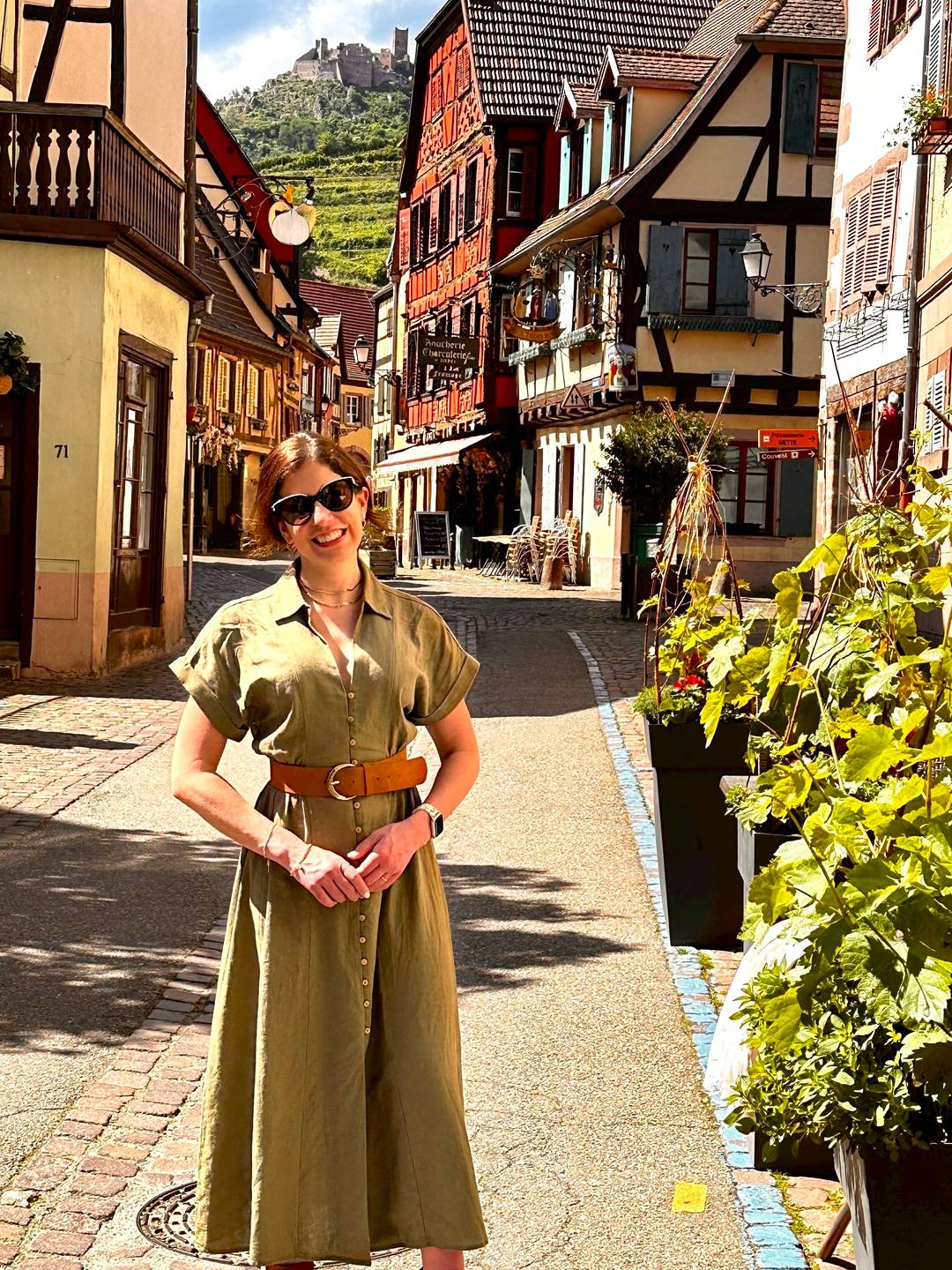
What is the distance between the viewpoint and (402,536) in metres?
49.0

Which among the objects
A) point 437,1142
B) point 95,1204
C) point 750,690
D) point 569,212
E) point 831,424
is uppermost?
point 569,212

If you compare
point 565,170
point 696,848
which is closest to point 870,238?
point 565,170

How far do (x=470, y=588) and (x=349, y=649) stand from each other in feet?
86.5

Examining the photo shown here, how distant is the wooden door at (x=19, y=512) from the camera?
1525cm

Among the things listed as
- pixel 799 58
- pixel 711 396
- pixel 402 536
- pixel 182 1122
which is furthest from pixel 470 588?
pixel 182 1122

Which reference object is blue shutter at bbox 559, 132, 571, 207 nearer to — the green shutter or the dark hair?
the green shutter

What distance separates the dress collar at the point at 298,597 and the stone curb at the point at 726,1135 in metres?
1.55

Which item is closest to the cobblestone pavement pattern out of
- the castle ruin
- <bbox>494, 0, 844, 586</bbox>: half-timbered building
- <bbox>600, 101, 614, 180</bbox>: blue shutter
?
<bbox>494, 0, 844, 586</bbox>: half-timbered building

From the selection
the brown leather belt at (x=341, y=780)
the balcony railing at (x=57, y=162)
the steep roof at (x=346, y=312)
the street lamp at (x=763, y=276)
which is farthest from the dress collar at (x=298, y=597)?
the steep roof at (x=346, y=312)

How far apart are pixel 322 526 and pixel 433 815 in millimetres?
596

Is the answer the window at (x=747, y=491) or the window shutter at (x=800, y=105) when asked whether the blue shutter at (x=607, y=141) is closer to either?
the window shutter at (x=800, y=105)

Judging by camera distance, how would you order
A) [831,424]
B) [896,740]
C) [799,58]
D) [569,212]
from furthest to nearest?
[569,212]
[799,58]
[831,424]
[896,740]

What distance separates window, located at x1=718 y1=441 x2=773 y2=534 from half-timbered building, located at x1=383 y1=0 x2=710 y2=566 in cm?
842

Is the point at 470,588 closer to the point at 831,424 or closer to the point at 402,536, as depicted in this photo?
the point at 831,424
